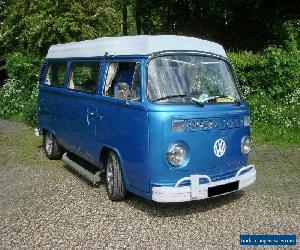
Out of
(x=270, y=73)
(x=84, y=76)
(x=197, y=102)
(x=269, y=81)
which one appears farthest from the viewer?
(x=269, y=81)

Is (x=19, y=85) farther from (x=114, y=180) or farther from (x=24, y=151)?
(x=114, y=180)

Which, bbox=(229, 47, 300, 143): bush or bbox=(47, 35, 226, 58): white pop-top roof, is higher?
bbox=(47, 35, 226, 58): white pop-top roof

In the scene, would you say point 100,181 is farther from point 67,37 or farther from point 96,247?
point 67,37

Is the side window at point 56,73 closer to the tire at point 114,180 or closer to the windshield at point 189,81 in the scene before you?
the tire at point 114,180

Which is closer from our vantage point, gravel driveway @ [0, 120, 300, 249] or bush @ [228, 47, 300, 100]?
gravel driveway @ [0, 120, 300, 249]

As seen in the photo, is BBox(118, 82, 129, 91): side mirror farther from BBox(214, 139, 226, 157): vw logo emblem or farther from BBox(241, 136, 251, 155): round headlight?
BBox(241, 136, 251, 155): round headlight

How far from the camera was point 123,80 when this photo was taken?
21.9 feet

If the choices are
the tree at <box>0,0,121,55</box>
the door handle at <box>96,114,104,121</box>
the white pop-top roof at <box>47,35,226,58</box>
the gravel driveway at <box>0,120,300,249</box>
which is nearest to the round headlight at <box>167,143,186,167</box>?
the gravel driveway at <box>0,120,300,249</box>

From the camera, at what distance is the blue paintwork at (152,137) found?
19.0 ft

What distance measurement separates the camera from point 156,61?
6180 mm

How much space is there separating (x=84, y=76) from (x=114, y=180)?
2020 millimetres

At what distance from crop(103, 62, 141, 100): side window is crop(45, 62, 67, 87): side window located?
199 cm

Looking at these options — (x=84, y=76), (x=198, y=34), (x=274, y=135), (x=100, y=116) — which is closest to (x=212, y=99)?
(x=100, y=116)

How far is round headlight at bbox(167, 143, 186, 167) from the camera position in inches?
230
